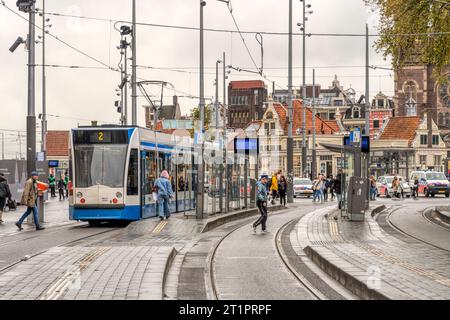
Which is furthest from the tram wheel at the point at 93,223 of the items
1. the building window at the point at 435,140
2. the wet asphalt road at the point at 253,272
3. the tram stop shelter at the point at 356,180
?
the building window at the point at 435,140

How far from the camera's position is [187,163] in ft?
112

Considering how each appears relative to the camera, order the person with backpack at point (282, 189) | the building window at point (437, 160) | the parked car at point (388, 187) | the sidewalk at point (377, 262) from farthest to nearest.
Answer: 1. the building window at point (437, 160)
2. the parked car at point (388, 187)
3. the person with backpack at point (282, 189)
4. the sidewalk at point (377, 262)

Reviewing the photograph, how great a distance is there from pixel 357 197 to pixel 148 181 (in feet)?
21.4

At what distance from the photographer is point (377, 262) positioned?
14289 millimetres

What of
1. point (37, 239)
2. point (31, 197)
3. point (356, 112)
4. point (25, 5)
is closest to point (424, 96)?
point (356, 112)

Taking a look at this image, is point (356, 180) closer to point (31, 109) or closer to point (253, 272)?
point (31, 109)

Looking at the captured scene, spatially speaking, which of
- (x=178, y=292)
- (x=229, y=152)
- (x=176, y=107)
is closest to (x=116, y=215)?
(x=229, y=152)

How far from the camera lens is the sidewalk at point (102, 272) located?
11016 millimetres

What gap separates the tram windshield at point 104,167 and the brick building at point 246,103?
4643 inches

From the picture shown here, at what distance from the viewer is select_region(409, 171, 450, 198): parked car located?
208 ft

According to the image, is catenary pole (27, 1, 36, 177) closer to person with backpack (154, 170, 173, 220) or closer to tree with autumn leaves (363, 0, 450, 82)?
person with backpack (154, 170, 173, 220)

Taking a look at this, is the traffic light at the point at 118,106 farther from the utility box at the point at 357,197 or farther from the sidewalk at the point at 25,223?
the utility box at the point at 357,197

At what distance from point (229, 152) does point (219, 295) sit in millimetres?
21441
